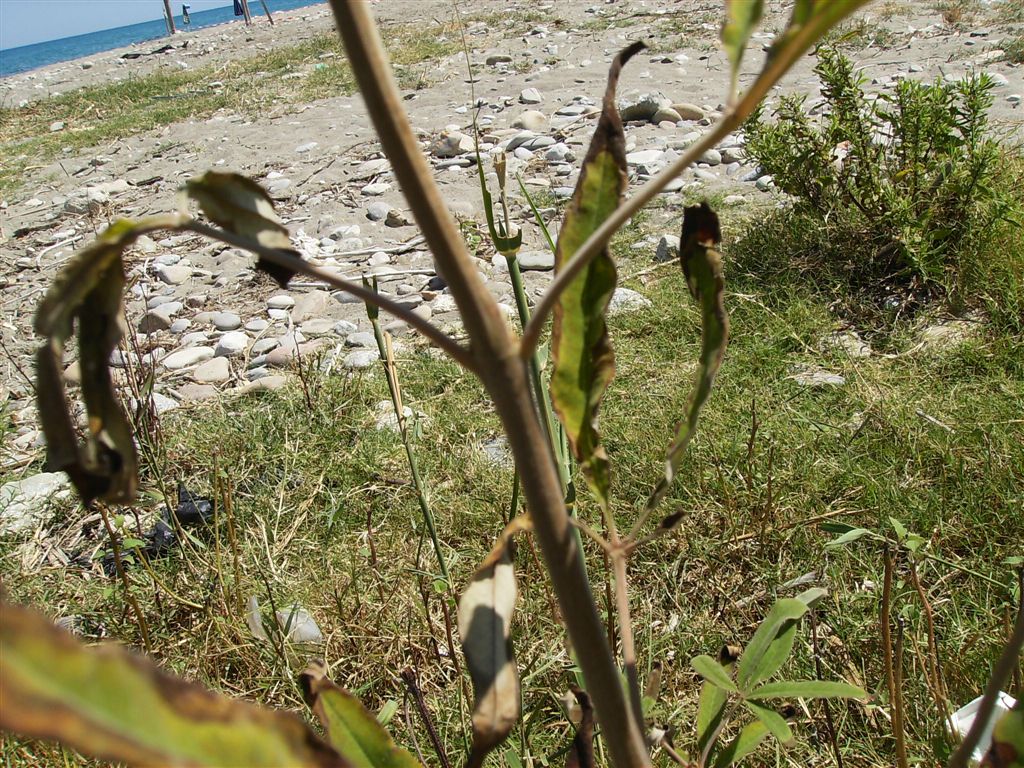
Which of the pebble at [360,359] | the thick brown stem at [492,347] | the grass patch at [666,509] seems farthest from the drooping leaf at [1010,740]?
the pebble at [360,359]

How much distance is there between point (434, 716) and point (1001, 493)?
132cm

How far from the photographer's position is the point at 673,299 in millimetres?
2957

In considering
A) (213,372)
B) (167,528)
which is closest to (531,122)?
(213,372)

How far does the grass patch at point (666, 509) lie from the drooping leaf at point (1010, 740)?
723 mm

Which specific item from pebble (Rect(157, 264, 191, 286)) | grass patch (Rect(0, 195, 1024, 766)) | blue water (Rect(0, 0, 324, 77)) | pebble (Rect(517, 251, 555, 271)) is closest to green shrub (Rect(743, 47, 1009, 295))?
grass patch (Rect(0, 195, 1024, 766))

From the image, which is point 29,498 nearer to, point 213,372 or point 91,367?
point 213,372

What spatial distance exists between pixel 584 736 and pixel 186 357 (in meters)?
3.02

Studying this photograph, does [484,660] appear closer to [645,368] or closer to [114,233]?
[114,233]

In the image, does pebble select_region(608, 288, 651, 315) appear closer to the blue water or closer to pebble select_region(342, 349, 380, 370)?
pebble select_region(342, 349, 380, 370)

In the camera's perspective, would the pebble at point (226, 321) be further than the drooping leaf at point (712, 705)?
Yes

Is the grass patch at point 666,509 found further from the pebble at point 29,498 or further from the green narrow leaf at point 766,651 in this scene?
the green narrow leaf at point 766,651

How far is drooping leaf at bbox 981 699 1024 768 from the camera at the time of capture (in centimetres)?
42

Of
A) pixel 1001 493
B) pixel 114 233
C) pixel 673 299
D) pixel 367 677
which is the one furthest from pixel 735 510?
pixel 114 233

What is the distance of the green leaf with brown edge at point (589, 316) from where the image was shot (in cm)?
52
